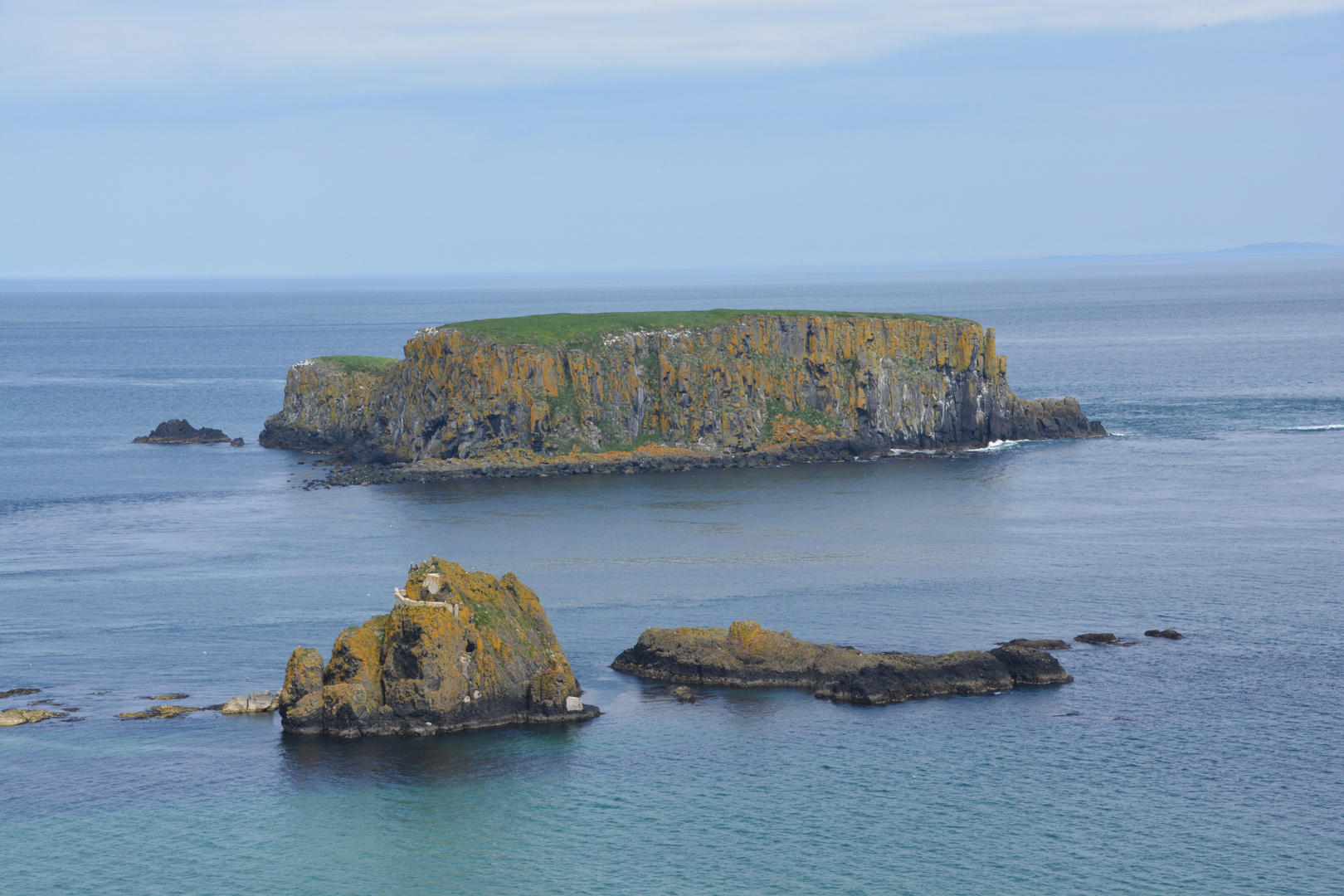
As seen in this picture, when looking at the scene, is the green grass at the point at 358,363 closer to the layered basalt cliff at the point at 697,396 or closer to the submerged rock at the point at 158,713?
the layered basalt cliff at the point at 697,396

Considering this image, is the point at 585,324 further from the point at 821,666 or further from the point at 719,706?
the point at 719,706

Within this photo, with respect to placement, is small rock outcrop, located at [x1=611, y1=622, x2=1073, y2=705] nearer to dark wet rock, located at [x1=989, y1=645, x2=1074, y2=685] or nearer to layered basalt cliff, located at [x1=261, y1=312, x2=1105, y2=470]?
A: dark wet rock, located at [x1=989, y1=645, x2=1074, y2=685]

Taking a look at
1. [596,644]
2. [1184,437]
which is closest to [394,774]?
[596,644]

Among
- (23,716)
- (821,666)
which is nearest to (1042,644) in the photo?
(821,666)

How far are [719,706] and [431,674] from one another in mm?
13639

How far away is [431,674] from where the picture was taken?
199ft

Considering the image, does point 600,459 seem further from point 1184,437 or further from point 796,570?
point 1184,437

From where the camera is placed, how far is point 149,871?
1893 inches

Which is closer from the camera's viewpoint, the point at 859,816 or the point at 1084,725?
the point at 859,816

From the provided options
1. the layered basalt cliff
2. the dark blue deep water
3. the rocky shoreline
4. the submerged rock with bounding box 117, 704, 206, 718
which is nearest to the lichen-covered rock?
the dark blue deep water

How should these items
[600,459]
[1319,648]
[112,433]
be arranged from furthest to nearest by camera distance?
[112,433] → [600,459] → [1319,648]

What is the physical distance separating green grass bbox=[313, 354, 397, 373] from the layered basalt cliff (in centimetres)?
354

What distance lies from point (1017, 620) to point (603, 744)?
91.7 feet

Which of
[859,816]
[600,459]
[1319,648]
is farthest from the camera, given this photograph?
[600,459]
